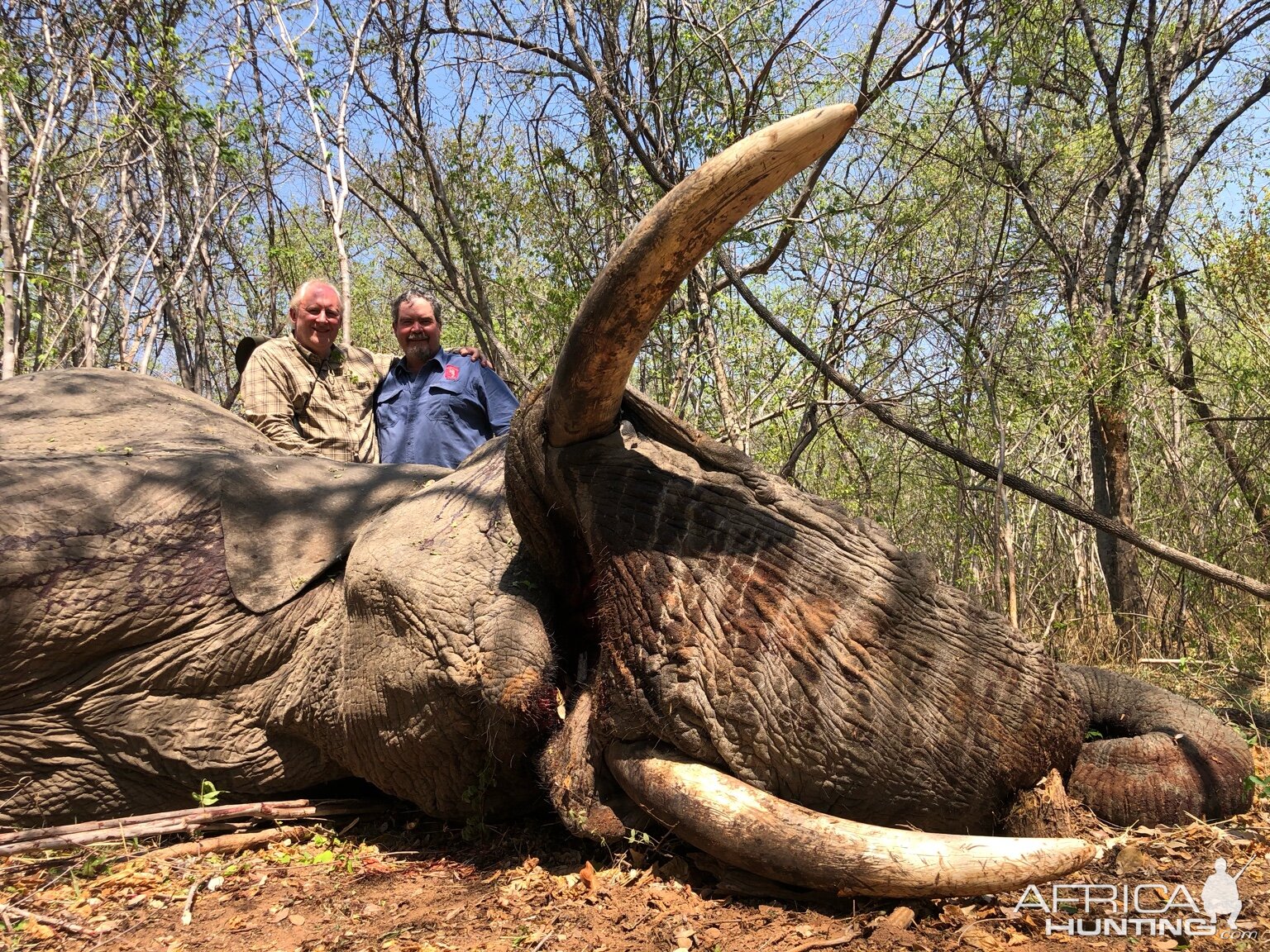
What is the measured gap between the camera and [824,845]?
235 cm

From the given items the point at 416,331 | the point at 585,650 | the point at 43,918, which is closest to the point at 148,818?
the point at 43,918

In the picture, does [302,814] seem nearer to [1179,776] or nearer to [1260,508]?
[1179,776]

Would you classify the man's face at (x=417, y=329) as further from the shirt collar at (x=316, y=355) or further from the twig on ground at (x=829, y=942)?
the twig on ground at (x=829, y=942)

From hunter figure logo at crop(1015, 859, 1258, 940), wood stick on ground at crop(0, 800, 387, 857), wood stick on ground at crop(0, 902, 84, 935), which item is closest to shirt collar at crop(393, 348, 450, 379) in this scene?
wood stick on ground at crop(0, 800, 387, 857)

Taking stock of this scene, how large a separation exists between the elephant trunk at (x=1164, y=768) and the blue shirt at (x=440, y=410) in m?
3.57

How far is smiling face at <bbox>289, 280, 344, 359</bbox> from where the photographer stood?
19.8 ft

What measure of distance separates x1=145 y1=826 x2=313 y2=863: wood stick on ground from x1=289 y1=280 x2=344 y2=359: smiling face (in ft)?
11.1

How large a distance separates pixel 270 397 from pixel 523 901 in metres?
3.83

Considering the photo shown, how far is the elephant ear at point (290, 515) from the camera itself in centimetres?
360

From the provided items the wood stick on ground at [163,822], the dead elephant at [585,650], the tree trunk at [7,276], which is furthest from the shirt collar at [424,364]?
the wood stick on ground at [163,822]

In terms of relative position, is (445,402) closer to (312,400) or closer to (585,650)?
(312,400)

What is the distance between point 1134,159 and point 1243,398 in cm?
179

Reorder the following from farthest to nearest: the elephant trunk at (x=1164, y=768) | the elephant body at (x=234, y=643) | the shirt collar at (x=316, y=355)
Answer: the shirt collar at (x=316, y=355), the elephant body at (x=234, y=643), the elephant trunk at (x=1164, y=768)

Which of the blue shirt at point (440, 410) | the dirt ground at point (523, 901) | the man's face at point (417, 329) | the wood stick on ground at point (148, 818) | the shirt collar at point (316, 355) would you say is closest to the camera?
the dirt ground at point (523, 901)
